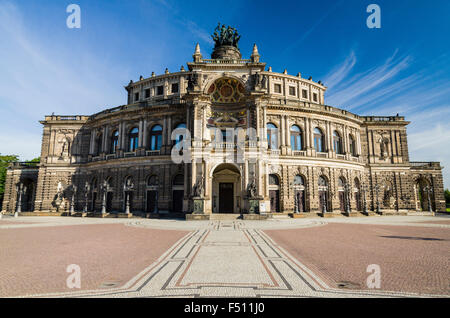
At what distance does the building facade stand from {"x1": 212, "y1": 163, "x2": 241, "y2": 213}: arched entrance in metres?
0.14

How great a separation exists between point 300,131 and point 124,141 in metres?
26.4

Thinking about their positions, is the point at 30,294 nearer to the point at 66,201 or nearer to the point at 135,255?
the point at 135,255

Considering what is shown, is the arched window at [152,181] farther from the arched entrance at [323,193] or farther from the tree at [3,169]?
the tree at [3,169]

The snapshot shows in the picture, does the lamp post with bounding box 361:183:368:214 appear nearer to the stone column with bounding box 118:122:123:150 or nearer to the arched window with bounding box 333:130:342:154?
the arched window with bounding box 333:130:342:154

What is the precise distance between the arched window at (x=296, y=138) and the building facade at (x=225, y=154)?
0.49 feet

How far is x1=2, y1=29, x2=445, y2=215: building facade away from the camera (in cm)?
2798

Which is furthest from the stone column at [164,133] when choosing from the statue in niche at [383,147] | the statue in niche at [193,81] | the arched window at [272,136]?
the statue in niche at [383,147]

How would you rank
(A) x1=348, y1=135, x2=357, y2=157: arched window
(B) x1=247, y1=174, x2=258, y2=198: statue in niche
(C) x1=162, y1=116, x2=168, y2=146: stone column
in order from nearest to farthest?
(B) x1=247, y1=174, x2=258, y2=198: statue in niche → (C) x1=162, y1=116, x2=168, y2=146: stone column → (A) x1=348, y1=135, x2=357, y2=157: arched window

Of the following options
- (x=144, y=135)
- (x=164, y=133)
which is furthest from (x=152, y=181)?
(x=164, y=133)

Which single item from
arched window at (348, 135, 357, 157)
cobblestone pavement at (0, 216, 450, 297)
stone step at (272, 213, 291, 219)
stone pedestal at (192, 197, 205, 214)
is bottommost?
stone step at (272, 213, 291, 219)

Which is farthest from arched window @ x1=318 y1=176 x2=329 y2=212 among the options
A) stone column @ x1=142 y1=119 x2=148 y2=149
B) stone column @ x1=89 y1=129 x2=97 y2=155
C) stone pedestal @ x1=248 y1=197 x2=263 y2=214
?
stone column @ x1=89 y1=129 x2=97 y2=155

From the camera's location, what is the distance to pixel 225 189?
30.9 meters

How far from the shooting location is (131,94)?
4131 centimetres

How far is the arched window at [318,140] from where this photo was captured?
33406mm
